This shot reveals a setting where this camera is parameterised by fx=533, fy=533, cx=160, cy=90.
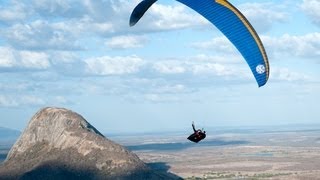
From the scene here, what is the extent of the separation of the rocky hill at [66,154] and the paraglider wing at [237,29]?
99075 millimetres

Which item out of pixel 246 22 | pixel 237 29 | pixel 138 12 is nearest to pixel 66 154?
pixel 138 12

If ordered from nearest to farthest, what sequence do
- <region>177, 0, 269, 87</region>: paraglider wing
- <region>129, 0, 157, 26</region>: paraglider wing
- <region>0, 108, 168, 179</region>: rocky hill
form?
<region>177, 0, 269, 87</region>: paraglider wing, <region>129, 0, 157, 26</region>: paraglider wing, <region>0, 108, 168, 179</region>: rocky hill

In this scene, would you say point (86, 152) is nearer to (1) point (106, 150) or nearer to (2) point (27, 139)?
(1) point (106, 150)

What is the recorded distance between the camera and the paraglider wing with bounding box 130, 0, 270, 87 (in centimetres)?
3331

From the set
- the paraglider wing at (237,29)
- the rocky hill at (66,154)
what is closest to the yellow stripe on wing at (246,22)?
the paraglider wing at (237,29)

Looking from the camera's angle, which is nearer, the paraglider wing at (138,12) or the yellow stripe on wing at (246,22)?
the yellow stripe on wing at (246,22)

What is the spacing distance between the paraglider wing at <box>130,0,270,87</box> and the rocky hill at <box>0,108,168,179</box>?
3901 inches

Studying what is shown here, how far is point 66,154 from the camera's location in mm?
144125

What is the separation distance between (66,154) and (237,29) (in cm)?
11593

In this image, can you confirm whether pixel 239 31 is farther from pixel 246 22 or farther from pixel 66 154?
pixel 66 154

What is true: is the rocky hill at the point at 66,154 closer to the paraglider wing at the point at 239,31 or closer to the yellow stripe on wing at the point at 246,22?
the paraglider wing at the point at 239,31

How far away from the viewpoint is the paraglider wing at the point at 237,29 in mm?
33312

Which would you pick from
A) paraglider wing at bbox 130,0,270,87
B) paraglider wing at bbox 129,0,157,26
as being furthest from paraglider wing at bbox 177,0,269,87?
paraglider wing at bbox 129,0,157,26

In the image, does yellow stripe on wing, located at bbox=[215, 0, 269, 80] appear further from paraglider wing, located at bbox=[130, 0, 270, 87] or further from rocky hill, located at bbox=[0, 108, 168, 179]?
rocky hill, located at bbox=[0, 108, 168, 179]
